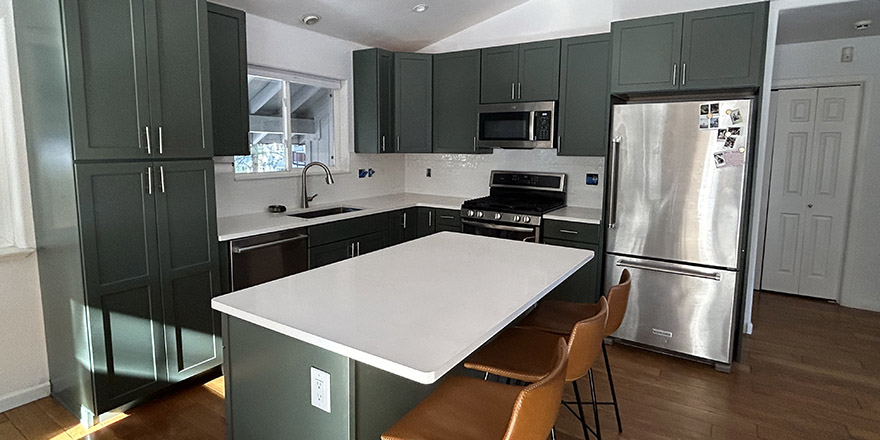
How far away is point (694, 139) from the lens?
3.23 m

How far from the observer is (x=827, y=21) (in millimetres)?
3850

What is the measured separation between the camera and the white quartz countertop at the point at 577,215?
375 cm

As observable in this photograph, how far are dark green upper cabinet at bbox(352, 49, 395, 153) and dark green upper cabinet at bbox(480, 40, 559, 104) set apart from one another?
2.84 feet

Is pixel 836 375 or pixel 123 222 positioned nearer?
pixel 123 222

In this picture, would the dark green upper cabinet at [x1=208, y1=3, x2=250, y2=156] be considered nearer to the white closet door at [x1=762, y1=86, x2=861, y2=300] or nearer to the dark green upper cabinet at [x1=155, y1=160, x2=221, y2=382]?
the dark green upper cabinet at [x1=155, y1=160, x2=221, y2=382]

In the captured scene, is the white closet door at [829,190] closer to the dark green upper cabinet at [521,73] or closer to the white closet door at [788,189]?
the white closet door at [788,189]

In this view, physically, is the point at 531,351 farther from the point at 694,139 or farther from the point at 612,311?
the point at 694,139

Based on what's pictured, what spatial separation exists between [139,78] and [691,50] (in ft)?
10.7

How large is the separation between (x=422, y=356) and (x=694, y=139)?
2703 mm

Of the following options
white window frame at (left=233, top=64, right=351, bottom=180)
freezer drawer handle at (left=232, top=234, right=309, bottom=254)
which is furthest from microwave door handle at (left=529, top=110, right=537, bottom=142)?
freezer drawer handle at (left=232, top=234, right=309, bottom=254)

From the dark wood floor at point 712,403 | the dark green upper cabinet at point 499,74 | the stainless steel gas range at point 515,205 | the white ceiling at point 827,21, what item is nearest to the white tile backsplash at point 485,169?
the stainless steel gas range at point 515,205

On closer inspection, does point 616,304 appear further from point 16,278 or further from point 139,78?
point 16,278

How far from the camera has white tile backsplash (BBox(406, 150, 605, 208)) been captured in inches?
173

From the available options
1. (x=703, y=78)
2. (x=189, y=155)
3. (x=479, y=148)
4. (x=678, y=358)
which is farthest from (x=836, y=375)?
(x=189, y=155)
